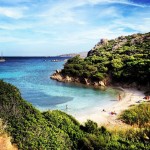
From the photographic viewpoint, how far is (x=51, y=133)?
15.9m

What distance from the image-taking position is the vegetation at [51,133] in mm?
14883

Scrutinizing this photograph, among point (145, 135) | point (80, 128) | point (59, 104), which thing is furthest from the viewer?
point (59, 104)

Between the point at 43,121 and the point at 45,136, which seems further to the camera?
the point at 43,121

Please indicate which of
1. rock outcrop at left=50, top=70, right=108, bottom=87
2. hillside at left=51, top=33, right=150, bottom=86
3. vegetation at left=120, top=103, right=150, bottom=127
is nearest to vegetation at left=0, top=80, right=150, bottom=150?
vegetation at left=120, top=103, right=150, bottom=127

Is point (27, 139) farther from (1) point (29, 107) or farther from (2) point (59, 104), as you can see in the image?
(2) point (59, 104)

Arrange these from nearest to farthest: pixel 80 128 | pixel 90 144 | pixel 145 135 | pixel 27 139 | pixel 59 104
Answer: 1. pixel 27 139
2. pixel 90 144
3. pixel 145 135
4. pixel 80 128
5. pixel 59 104

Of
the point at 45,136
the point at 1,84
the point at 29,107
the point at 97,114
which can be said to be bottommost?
the point at 97,114

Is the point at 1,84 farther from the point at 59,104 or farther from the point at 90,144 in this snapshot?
the point at 59,104

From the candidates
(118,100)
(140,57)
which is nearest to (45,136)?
(118,100)

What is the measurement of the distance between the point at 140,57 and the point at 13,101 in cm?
5188

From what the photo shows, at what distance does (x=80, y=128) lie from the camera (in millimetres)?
18891

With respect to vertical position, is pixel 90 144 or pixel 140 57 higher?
pixel 140 57

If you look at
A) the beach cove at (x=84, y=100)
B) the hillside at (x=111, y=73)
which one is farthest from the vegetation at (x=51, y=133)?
the hillside at (x=111, y=73)

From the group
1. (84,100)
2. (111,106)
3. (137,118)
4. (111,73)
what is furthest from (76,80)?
(137,118)
